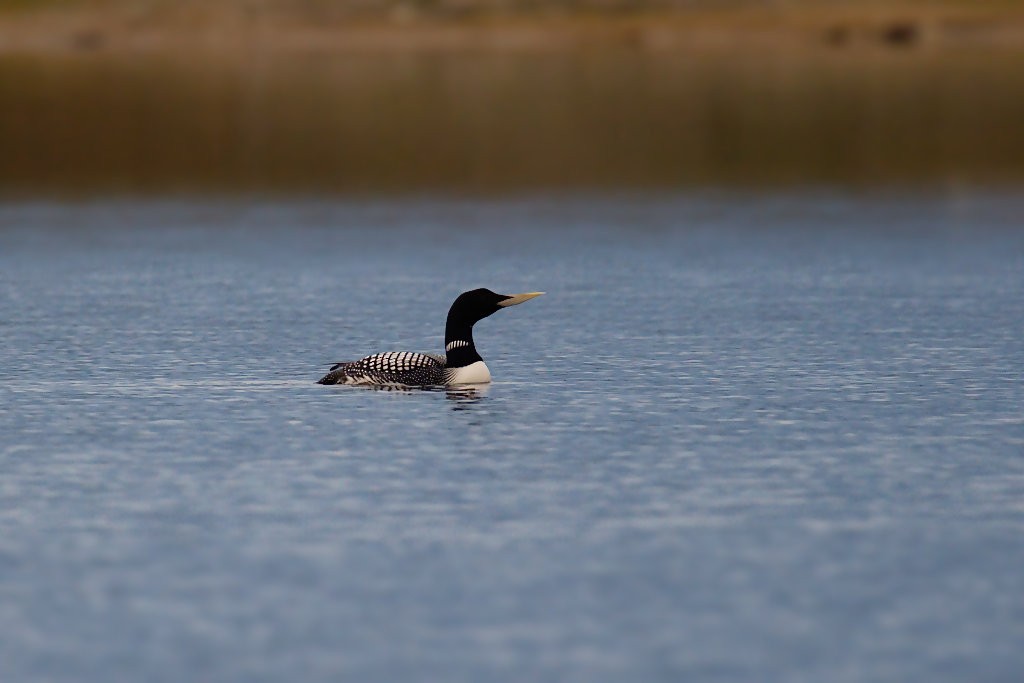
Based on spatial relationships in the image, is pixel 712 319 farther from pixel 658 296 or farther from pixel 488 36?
pixel 488 36

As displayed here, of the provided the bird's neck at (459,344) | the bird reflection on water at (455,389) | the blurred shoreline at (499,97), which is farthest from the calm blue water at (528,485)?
the blurred shoreline at (499,97)

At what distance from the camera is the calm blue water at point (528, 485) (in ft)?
41.4

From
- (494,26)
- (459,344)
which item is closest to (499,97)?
(494,26)

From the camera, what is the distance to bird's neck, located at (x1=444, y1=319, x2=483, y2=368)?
21.0 metres

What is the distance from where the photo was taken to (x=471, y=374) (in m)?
21.1

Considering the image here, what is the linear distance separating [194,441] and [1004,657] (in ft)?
26.8

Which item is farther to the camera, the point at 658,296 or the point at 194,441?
the point at 658,296

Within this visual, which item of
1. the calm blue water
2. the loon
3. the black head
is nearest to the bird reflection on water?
the loon

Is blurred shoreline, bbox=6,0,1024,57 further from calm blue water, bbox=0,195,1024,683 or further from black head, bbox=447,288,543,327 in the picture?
black head, bbox=447,288,543,327

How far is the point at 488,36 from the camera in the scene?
172m

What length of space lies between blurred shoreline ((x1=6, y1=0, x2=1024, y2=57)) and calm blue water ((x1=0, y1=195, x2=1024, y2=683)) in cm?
12329

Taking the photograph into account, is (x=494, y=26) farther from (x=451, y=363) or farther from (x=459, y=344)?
(x=459, y=344)

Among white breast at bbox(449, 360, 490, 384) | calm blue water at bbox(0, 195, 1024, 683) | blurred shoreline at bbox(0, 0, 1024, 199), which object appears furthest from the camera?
blurred shoreline at bbox(0, 0, 1024, 199)

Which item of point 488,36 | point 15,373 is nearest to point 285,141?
point 15,373
